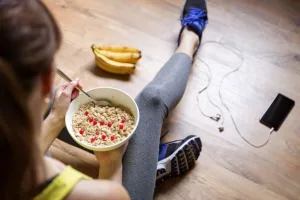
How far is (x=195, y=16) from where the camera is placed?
1.58 metres

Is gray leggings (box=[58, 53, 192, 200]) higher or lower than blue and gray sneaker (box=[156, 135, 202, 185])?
higher

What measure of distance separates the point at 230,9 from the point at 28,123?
1.41 m

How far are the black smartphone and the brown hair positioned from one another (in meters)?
1.03

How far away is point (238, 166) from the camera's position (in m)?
1.31

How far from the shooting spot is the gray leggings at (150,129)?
40.4 inches

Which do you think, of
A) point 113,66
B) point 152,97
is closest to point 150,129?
point 152,97

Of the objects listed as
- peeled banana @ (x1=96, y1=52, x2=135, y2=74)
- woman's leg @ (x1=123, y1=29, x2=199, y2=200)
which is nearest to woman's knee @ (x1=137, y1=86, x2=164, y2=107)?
woman's leg @ (x1=123, y1=29, x2=199, y2=200)

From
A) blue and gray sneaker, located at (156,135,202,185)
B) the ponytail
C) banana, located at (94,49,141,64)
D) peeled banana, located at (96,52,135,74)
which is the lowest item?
blue and gray sneaker, located at (156,135,202,185)

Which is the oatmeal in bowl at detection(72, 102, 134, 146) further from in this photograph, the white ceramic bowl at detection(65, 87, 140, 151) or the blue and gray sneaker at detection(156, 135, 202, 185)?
the blue and gray sneaker at detection(156, 135, 202, 185)

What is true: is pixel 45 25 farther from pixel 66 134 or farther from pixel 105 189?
pixel 66 134

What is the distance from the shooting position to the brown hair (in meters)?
0.49

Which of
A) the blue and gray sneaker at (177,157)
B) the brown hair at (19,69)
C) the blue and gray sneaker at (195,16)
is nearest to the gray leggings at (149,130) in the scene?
the blue and gray sneaker at (177,157)

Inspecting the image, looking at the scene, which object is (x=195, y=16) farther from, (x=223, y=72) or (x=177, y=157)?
(x=177, y=157)

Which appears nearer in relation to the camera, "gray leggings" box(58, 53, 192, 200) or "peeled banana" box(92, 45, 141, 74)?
"gray leggings" box(58, 53, 192, 200)
